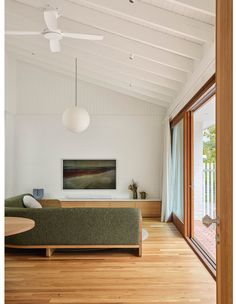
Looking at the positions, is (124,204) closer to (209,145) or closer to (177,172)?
(177,172)

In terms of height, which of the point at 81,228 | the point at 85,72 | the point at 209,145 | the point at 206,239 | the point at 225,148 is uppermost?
the point at 85,72

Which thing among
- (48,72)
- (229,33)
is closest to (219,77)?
(229,33)

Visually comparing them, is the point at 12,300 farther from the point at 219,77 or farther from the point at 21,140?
the point at 21,140

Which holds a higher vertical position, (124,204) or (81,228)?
(81,228)

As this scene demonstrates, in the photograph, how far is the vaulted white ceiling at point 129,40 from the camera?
3285mm

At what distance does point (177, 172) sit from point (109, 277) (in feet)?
10.8

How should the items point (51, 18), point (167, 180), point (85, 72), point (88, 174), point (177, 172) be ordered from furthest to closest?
point (88, 174), point (85, 72), point (167, 180), point (177, 172), point (51, 18)

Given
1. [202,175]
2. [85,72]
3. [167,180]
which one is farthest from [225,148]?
[202,175]

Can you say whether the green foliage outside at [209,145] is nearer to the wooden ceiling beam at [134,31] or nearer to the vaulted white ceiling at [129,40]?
the vaulted white ceiling at [129,40]

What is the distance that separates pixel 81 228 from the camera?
423 centimetres

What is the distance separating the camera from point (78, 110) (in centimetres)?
503

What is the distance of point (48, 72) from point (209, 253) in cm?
580

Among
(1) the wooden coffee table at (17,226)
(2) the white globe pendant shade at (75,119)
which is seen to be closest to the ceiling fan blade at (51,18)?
(2) the white globe pendant shade at (75,119)

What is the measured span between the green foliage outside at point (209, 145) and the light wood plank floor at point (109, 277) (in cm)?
387
